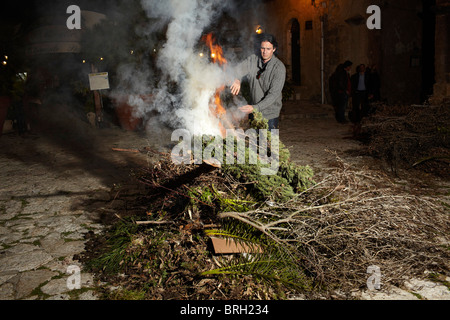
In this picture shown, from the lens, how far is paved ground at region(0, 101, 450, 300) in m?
3.61

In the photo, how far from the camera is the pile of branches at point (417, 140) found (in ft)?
22.1

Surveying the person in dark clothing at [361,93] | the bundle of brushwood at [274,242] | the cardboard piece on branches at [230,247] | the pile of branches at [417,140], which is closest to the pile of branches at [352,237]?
the bundle of brushwood at [274,242]

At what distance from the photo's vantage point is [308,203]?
3785 millimetres

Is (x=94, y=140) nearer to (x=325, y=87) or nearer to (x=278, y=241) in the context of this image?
(x=278, y=241)

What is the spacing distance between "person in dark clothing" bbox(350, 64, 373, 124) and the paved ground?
1122 mm

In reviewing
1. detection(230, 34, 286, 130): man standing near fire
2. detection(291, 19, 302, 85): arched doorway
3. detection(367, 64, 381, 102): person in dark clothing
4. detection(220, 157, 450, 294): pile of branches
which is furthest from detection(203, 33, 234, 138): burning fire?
detection(291, 19, 302, 85): arched doorway

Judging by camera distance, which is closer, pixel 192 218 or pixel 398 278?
pixel 398 278

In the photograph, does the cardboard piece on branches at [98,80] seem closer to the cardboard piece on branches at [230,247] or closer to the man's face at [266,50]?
the man's face at [266,50]

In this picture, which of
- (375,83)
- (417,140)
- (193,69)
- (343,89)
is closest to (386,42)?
(375,83)

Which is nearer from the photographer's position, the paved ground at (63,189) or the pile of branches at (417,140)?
the paved ground at (63,189)

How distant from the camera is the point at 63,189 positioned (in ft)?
21.5
